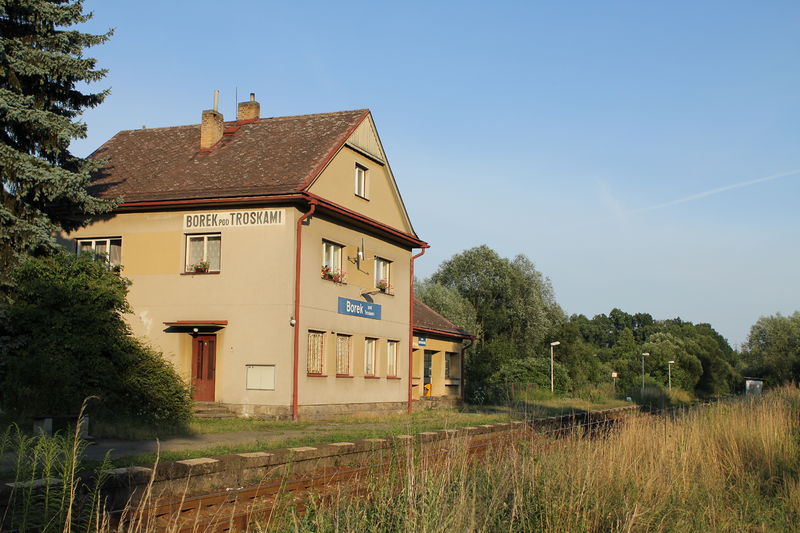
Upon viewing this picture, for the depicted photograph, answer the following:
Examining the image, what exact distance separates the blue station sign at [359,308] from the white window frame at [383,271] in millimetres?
901

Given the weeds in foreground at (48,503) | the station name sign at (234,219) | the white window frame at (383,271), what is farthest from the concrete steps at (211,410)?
the weeds in foreground at (48,503)

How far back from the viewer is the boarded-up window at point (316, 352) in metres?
23.2

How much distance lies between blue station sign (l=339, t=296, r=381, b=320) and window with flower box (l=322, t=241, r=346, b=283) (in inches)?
28.0

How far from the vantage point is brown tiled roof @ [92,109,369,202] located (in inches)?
922

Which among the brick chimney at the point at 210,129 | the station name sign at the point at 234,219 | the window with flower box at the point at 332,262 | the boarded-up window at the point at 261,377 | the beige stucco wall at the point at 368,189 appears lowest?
the boarded-up window at the point at 261,377

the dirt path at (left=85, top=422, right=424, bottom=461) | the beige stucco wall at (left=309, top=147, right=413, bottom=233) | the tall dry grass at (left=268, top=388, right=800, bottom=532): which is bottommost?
the dirt path at (left=85, top=422, right=424, bottom=461)

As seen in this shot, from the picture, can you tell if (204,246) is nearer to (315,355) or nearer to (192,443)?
(315,355)

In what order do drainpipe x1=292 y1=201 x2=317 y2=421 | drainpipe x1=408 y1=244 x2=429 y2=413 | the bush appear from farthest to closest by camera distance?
drainpipe x1=408 y1=244 x2=429 y2=413 < drainpipe x1=292 y1=201 x2=317 y2=421 < the bush

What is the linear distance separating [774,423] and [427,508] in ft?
32.8

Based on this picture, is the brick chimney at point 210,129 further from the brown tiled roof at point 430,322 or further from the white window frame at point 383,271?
the brown tiled roof at point 430,322

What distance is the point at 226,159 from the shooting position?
25.4 metres

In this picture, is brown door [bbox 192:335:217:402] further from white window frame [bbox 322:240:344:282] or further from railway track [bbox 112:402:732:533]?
railway track [bbox 112:402:732:533]

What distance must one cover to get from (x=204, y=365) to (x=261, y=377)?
1.97m

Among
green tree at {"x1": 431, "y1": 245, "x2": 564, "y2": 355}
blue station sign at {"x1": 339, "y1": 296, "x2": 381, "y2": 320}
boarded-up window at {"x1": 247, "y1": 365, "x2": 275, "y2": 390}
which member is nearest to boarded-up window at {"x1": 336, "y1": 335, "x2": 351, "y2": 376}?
blue station sign at {"x1": 339, "y1": 296, "x2": 381, "y2": 320}
